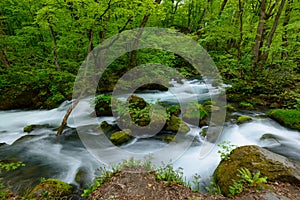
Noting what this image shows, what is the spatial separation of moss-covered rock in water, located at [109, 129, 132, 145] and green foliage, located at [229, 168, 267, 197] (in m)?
3.55

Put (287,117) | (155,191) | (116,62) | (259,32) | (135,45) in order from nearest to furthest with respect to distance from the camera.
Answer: (155,191) < (287,117) < (259,32) < (135,45) < (116,62)

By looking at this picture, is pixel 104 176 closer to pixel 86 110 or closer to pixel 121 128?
pixel 121 128

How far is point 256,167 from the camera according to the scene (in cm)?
339

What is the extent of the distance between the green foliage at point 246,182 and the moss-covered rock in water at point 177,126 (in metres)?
3.04

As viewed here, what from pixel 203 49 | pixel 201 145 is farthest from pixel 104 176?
pixel 203 49

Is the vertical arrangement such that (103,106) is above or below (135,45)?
below

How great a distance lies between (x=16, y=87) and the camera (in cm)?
919

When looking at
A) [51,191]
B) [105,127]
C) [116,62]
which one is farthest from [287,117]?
[116,62]

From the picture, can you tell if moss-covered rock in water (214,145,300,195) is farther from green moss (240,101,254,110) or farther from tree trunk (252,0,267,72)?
tree trunk (252,0,267,72)

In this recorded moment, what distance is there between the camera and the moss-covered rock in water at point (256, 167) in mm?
3246

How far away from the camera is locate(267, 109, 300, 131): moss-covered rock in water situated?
6261 millimetres

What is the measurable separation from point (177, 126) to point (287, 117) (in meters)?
4.12

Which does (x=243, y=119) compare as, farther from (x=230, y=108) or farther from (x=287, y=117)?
(x=287, y=117)

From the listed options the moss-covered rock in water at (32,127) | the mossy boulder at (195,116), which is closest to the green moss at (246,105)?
the mossy boulder at (195,116)
